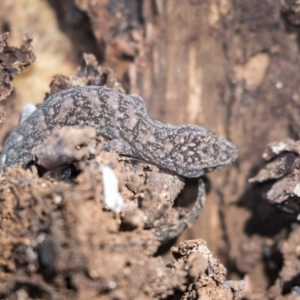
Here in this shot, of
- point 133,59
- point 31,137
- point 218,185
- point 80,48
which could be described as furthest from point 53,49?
point 218,185

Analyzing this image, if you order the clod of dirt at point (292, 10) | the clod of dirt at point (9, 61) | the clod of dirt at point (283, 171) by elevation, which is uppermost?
the clod of dirt at point (292, 10)

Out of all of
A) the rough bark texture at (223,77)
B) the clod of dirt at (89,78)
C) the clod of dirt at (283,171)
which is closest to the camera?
the clod of dirt at (283,171)

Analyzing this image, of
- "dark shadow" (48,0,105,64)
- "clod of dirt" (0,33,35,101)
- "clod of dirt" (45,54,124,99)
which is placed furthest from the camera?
"dark shadow" (48,0,105,64)

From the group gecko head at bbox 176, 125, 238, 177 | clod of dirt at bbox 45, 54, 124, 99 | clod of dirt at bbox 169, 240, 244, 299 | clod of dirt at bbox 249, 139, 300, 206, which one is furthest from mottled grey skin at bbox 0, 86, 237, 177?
clod of dirt at bbox 169, 240, 244, 299

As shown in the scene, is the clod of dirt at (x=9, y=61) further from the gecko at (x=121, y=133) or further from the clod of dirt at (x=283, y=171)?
the clod of dirt at (x=283, y=171)

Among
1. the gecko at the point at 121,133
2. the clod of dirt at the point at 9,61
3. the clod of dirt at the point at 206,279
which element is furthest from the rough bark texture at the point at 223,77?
the clod of dirt at the point at 206,279

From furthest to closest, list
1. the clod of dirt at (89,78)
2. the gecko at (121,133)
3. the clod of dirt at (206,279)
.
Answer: the clod of dirt at (89,78)
the gecko at (121,133)
the clod of dirt at (206,279)

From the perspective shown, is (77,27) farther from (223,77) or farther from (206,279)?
(206,279)

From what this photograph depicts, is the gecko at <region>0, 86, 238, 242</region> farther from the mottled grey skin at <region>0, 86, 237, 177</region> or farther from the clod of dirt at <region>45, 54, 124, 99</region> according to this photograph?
the clod of dirt at <region>45, 54, 124, 99</region>
